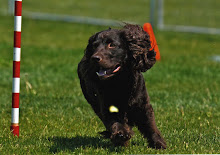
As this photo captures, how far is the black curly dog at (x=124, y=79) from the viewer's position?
16.9ft

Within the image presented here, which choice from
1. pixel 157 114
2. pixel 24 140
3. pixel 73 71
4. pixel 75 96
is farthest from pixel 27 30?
pixel 24 140

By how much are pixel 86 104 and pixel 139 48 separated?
2.88 m

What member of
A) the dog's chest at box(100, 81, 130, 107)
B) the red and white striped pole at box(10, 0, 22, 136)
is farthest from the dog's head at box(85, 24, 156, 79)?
the red and white striped pole at box(10, 0, 22, 136)

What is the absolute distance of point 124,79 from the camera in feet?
17.3

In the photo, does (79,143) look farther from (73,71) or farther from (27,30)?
(27,30)

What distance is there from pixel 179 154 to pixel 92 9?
71.9 ft

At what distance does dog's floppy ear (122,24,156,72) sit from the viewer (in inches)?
209

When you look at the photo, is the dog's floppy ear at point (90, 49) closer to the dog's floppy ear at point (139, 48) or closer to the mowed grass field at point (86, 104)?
the dog's floppy ear at point (139, 48)

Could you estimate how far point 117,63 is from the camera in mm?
5164

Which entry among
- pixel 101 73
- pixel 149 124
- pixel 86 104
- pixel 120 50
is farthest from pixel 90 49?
pixel 86 104

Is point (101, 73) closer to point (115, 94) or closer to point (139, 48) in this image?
point (115, 94)

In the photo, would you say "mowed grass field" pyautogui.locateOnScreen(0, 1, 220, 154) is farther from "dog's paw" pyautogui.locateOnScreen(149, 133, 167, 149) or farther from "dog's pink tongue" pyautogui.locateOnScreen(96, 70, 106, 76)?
"dog's pink tongue" pyautogui.locateOnScreen(96, 70, 106, 76)

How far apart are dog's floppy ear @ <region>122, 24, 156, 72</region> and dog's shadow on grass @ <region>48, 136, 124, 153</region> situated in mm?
901

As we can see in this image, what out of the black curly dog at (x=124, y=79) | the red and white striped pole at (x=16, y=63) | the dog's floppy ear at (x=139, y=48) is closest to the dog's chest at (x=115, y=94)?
the black curly dog at (x=124, y=79)
